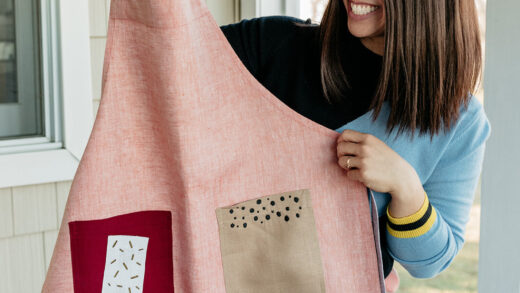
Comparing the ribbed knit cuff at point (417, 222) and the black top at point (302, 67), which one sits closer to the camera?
the ribbed knit cuff at point (417, 222)

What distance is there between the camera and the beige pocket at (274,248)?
0.97m

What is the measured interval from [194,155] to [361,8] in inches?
14.4

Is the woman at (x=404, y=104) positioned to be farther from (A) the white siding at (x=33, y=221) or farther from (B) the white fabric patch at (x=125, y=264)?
(A) the white siding at (x=33, y=221)

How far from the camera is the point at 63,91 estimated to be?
70.5 inches

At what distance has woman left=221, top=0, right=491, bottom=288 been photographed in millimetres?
971

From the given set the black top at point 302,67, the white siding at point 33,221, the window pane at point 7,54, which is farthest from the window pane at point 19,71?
the black top at point 302,67

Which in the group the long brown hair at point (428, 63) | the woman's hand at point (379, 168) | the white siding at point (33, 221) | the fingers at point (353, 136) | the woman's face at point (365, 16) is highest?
the woman's face at point (365, 16)

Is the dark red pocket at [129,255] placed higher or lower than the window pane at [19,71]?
lower

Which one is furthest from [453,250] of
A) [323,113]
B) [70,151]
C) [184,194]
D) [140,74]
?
[70,151]

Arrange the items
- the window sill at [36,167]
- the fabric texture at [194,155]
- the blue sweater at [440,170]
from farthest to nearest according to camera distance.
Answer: the window sill at [36,167] → the blue sweater at [440,170] → the fabric texture at [194,155]

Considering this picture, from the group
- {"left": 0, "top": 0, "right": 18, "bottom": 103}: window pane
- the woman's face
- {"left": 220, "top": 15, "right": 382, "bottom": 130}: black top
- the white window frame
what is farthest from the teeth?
{"left": 0, "top": 0, "right": 18, "bottom": 103}: window pane

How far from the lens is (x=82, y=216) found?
0.93 meters

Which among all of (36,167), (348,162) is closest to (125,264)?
(348,162)

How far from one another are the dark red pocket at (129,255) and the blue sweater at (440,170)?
363mm
